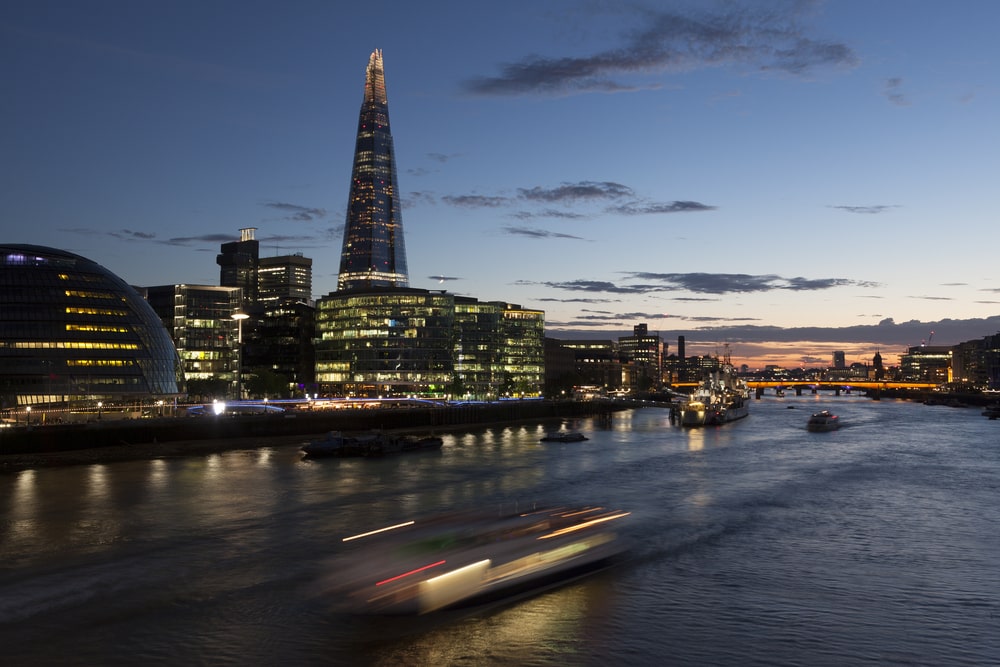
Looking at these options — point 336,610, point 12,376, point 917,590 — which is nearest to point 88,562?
point 336,610

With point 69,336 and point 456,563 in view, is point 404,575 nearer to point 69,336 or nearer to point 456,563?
point 456,563

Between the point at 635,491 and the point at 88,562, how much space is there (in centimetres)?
3875

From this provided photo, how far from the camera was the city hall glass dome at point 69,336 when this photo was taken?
12394cm

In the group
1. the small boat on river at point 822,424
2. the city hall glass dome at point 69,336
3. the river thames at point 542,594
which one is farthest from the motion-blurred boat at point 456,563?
the small boat on river at point 822,424

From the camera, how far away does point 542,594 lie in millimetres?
31312

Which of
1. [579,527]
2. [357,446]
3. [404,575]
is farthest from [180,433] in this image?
[404,575]

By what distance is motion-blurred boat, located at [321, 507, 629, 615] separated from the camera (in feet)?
90.5

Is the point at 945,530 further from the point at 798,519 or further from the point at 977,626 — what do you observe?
the point at 977,626

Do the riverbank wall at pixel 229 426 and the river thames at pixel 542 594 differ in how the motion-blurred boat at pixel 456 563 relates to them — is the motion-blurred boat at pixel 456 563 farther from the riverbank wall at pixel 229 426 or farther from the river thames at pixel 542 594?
the riverbank wall at pixel 229 426

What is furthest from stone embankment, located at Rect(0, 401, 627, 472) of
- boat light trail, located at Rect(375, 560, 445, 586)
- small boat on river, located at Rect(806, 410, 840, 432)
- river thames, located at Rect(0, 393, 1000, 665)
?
boat light trail, located at Rect(375, 560, 445, 586)

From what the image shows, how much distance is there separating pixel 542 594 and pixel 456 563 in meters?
4.73

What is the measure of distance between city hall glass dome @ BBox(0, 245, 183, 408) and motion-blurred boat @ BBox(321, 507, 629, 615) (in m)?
107

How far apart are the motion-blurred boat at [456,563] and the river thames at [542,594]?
26.8 inches

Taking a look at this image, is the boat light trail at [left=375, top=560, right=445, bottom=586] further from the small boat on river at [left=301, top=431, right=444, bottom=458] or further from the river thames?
the small boat on river at [left=301, top=431, right=444, bottom=458]
